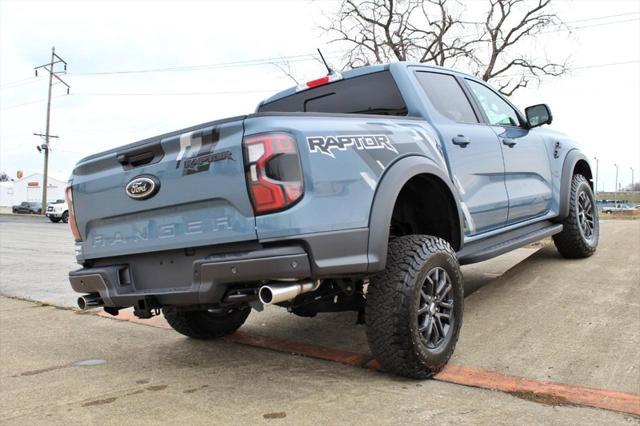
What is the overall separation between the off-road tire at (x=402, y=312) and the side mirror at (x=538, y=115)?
2540 millimetres

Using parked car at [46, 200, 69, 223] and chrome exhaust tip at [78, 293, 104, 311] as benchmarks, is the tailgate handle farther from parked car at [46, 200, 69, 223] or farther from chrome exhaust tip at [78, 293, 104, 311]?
parked car at [46, 200, 69, 223]

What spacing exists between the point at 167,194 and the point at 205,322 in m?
1.62

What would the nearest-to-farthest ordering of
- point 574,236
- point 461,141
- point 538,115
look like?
point 461,141
point 538,115
point 574,236

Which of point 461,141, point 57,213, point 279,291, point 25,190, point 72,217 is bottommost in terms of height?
point 279,291

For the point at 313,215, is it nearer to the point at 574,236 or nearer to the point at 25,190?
the point at 574,236

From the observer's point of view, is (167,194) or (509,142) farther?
(509,142)

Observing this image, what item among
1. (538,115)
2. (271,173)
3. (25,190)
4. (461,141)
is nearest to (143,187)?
(271,173)

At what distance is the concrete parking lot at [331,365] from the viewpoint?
288 cm

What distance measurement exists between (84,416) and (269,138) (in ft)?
5.75

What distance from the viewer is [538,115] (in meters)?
5.17

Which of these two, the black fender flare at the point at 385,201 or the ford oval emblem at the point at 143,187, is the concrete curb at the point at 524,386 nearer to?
the black fender flare at the point at 385,201

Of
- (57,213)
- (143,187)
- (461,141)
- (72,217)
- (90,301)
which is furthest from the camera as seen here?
(57,213)

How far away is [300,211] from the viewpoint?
2.74 m

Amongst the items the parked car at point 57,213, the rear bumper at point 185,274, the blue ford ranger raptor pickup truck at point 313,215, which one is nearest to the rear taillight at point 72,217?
the blue ford ranger raptor pickup truck at point 313,215
